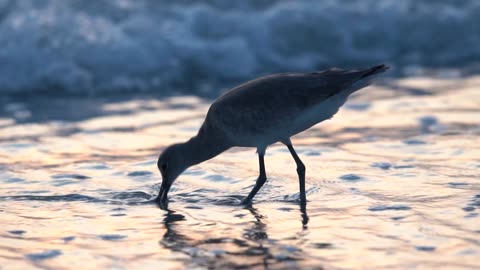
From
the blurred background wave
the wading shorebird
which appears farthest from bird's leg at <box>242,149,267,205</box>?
the blurred background wave

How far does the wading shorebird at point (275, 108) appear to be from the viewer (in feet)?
19.0

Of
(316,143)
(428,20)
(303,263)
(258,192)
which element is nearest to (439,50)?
(428,20)

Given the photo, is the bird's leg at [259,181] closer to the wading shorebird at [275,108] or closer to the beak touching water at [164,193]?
the wading shorebird at [275,108]

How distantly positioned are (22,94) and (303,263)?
229 inches

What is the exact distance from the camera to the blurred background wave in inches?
406

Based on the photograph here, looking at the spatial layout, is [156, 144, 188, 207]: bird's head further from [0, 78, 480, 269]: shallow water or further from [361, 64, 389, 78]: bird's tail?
[361, 64, 389, 78]: bird's tail

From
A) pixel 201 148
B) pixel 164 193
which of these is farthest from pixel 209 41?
pixel 164 193

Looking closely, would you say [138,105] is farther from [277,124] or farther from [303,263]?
[303,263]

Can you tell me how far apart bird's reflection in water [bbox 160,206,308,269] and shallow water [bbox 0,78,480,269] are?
0.03 feet

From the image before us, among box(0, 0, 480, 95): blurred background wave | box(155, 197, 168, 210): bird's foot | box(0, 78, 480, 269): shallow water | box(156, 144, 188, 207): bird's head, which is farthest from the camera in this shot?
box(0, 0, 480, 95): blurred background wave

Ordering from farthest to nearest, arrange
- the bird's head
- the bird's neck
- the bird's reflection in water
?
the bird's neck → the bird's head → the bird's reflection in water

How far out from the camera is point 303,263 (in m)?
4.58

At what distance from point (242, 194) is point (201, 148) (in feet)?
1.31

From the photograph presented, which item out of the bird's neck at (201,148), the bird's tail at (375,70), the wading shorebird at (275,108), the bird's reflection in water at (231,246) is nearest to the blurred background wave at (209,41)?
the bird's neck at (201,148)
